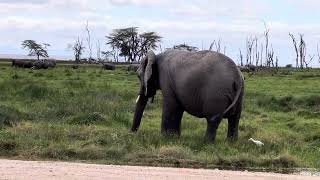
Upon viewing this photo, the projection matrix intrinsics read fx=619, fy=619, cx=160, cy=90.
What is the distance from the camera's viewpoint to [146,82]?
50.8 ft

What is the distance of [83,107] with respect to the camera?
68.3ft

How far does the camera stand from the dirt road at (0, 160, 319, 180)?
30.9 feet

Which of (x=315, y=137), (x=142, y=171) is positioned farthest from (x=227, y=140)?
(x=142, y=171)

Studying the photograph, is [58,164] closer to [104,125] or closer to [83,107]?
[104,125]

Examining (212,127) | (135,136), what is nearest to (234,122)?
(212,127)

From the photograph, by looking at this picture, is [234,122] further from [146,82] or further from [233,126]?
[146,82]

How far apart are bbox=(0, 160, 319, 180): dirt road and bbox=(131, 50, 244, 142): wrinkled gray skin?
11.6 feet

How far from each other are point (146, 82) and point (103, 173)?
5.86 m

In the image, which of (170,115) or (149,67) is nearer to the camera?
(170,115)

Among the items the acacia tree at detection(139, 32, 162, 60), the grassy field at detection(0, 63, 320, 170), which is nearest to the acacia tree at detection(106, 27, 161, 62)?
the acacia tree at detection(139, 32, 162, 60)

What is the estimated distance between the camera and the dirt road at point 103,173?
943cm

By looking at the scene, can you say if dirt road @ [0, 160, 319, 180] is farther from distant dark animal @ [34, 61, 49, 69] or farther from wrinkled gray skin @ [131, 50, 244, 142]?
distant dark animal @ [34, 61, 49, 69]

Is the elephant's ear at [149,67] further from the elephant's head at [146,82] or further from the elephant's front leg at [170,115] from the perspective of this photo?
the elephant's front leg at [170,115]

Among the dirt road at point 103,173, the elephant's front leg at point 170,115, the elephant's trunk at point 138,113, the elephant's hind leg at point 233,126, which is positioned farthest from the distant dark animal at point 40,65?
the dirt road at point 103,173
